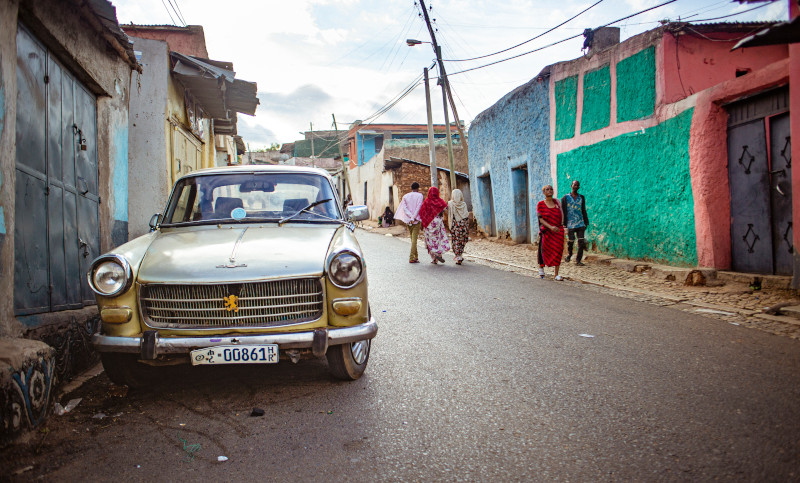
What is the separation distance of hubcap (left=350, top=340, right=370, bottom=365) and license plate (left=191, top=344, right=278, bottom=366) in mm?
666

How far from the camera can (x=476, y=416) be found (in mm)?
3090

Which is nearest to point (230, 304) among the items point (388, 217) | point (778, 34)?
point (778, 34)

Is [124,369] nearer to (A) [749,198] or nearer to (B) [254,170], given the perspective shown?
(B) [254,170]

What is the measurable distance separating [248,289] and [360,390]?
98 cm

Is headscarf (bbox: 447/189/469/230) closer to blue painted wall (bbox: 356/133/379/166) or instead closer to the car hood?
the car hood

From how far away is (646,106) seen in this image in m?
9.77

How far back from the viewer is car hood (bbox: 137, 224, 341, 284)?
3330 millimetres

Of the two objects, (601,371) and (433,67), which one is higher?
(433,67)

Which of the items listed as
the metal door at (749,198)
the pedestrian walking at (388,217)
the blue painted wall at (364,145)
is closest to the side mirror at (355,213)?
the metal door at (749,198)

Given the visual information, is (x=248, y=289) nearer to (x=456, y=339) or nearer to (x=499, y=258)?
(x=456, y=339)

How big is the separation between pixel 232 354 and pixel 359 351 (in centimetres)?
93

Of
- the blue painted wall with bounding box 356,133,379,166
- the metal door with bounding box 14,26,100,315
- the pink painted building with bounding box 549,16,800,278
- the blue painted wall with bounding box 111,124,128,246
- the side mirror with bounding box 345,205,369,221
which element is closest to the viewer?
the metal door with bounding box 14,26,100,315

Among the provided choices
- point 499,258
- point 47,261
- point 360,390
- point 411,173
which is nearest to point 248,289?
point 360,390

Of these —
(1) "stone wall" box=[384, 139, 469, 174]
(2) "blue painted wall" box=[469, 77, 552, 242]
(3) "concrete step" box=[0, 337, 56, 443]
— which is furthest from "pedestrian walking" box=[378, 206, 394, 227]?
(3) "concrete step" box=[0, 337, 56, 443]
